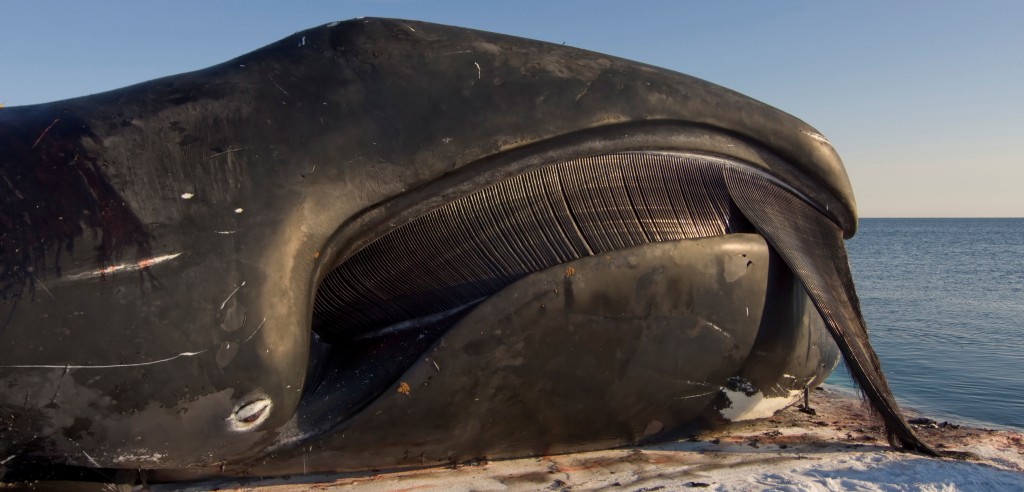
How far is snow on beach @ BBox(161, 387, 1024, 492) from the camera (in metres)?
3.71

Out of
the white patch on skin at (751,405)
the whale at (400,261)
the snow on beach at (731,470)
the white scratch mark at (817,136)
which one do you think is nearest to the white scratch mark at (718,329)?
the whale at (400,261)

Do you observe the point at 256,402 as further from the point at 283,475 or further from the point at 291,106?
the point at 291,106

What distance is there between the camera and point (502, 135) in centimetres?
358

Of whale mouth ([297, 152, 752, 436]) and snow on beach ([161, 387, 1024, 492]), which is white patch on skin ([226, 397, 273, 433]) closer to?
whale mouth ([297, 152, 752, 436])

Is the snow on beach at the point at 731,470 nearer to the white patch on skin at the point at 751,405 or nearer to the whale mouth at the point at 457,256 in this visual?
the white patch on skin at the point at 751,405

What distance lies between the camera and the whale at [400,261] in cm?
300

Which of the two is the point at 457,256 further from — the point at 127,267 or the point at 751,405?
the point at 751,405

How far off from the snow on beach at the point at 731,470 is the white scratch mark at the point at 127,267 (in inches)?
53.2

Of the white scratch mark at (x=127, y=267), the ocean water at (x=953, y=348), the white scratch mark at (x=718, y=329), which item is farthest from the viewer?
the ocean water at (x=953, y=348)

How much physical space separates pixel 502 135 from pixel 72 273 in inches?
73.7

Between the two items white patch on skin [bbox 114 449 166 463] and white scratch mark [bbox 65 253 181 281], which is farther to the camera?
white patch on skin [bbox 114 449 166 463]

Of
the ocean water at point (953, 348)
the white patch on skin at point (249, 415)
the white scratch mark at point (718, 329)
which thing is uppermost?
the white scratch mark at point (718, 329)

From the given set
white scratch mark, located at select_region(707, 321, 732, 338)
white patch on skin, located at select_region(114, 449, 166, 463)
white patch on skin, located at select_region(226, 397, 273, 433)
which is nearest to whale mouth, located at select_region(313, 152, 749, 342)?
white scratch mark, located at select_region(707, 321, 732, 338)

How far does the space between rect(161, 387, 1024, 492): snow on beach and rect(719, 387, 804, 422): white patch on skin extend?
0.43 ft
